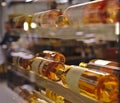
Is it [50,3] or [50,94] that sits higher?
[50,3]

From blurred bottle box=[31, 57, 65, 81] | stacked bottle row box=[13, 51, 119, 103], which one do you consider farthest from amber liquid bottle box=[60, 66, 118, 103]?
blurred bottle box=[31, 57, 65, 81]

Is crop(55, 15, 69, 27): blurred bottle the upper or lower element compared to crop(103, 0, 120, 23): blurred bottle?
lower

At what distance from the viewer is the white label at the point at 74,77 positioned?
0.88 metres

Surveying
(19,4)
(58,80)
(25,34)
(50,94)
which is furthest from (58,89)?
(19,4)

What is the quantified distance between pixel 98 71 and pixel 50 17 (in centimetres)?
45

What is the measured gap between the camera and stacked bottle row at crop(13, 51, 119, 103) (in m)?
0.75

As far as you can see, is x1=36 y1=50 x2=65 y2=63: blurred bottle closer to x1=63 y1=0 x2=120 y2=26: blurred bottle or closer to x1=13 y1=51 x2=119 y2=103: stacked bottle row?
x1=13 y1=51 x2=119 y2=103: stacked bottle row

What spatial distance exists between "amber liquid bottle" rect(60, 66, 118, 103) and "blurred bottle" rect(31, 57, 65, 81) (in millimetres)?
152

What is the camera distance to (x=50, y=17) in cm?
120

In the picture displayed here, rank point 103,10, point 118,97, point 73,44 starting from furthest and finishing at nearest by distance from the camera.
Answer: point 73,44 → point 103,10 → point 118,97

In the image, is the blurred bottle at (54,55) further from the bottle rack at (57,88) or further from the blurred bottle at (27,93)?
the blurred bottle at (27,93)

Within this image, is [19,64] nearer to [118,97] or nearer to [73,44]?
[73,44]

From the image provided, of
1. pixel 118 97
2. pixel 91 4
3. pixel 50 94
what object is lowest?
pixel 50 94

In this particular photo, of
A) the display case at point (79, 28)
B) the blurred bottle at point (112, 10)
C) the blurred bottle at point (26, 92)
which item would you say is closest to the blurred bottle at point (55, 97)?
the display case at point (79, 28)
